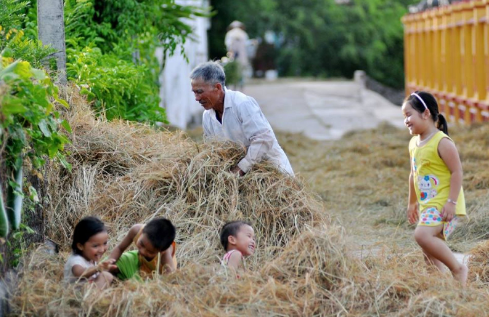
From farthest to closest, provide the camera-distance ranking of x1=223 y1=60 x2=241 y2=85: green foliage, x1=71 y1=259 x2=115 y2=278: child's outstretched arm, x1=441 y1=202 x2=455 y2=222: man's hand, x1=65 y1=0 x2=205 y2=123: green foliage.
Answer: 1. x1=223 y1=60 x2=241 y2=85: green foliage
2. x1=65 y1=0 x2=205 y2=123: green foliage
3. x1=441 y1=202 x2=455 y2=222: man's hand
4. x1=71 y1=259 x2=115 y2=278: child's outstretched arm

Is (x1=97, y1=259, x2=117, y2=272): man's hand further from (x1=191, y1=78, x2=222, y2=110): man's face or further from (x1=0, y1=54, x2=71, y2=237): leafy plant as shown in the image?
(x1=191, y1=78, x2=222, y2=110): man's face

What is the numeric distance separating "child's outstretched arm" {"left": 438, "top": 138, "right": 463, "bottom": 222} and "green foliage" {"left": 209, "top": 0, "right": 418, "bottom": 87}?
33.1 m

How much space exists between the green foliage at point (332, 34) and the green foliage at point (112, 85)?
2960cm

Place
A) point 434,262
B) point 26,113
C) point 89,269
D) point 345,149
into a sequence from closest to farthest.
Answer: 1. point 26,113
2. point 89,269
3. point 434,262
4. point 345,149

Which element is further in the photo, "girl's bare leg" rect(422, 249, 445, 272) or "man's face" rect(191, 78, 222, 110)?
"man's face" rect(191, 78, 222, 110)

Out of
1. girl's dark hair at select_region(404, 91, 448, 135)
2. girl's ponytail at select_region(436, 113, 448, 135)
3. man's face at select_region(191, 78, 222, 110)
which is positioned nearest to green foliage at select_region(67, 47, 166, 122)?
man's face at select_region(191, 78, 222, 110)

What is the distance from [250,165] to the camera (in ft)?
20.4

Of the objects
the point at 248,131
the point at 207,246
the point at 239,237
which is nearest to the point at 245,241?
the point at 239,237

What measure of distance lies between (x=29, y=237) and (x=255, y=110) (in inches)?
77.0

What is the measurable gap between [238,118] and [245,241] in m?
1.29

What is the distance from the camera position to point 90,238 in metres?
4.84

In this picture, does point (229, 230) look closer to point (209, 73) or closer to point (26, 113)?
point (209, 73)

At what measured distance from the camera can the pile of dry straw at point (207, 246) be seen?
4598 millimetres

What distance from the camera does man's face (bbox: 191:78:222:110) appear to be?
6.30 metres
